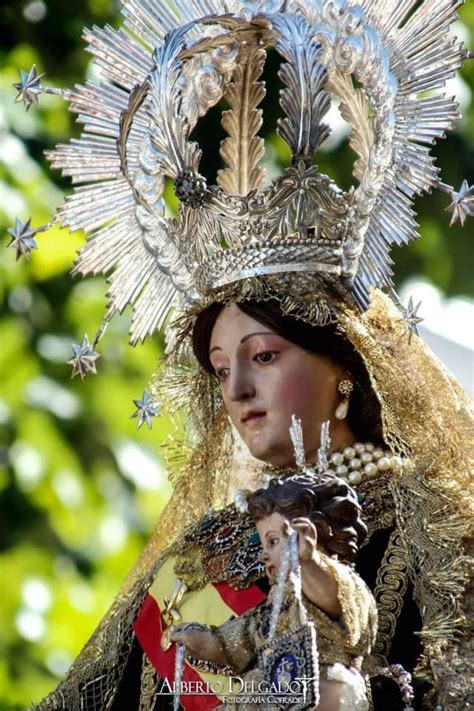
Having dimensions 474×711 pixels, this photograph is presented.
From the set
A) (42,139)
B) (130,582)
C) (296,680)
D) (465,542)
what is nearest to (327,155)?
(42,139)

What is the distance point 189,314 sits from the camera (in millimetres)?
6734

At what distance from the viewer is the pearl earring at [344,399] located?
657cm

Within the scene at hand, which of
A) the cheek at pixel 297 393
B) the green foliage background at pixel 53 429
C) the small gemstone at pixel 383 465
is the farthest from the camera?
the green foliage background at pixel 53 429

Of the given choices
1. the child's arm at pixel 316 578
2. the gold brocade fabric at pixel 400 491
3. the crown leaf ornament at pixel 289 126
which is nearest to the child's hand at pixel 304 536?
the child's arm at pixel 316 578

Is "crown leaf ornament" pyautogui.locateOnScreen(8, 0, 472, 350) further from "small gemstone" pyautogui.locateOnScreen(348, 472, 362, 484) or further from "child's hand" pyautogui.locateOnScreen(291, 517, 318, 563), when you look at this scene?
"child's hand" pyautogui.locateOnScreen(291, 517, 318, 563)

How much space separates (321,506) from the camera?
5.53 metres

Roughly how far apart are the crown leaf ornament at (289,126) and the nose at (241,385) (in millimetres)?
266

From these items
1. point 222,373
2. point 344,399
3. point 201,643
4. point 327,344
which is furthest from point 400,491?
point 201,643

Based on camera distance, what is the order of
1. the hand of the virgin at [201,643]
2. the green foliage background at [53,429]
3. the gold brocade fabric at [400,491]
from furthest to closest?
the green foliage background at [53,429], the gold brocade fabric at [400,491], the hand of the virgin at [201,643]

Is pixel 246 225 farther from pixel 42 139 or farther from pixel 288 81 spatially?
pixel 42 139

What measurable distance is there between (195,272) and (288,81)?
0.58 meters

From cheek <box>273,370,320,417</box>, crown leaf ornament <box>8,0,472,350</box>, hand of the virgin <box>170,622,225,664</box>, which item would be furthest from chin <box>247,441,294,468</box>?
hand of the virgin <box>170,622,225,664</box>

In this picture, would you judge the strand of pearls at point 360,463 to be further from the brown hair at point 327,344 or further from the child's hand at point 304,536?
the child's hand at point 304,536

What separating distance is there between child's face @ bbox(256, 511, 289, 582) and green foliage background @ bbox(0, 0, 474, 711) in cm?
380
